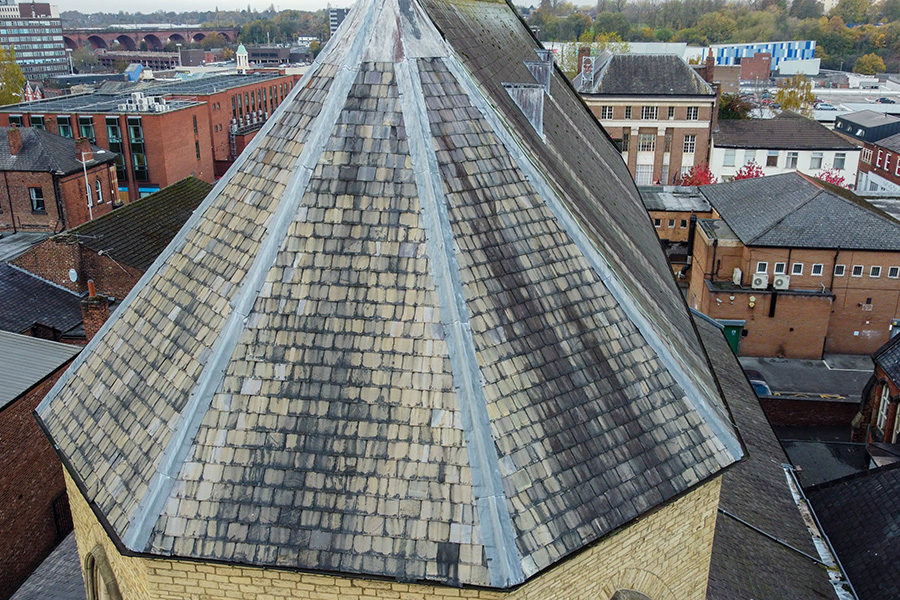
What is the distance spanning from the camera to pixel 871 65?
137m

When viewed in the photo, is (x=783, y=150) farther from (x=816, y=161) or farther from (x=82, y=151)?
(x=82, y=151)

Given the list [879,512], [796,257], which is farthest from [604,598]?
[796,257]

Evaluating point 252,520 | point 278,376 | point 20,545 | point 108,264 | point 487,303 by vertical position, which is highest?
point 487,303

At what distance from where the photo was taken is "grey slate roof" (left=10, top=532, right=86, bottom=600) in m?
14.3

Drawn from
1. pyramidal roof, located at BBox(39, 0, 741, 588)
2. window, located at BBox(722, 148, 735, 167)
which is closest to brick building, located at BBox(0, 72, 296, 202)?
window, located at BBox(722, 148, 735, 167)

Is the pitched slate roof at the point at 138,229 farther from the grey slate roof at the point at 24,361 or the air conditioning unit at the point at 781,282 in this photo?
the air conditioning unit at the point at 781,282

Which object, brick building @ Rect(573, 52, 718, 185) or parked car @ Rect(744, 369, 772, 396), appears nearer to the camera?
parked car @ Rect(744, 369, 772, 396)

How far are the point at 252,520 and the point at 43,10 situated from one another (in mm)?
211565

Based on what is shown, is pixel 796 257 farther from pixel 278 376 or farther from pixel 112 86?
pixel 112 86

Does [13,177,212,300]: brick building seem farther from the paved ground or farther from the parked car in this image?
the paved ground

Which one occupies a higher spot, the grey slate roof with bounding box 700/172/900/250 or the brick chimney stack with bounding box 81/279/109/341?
the brick chimney stack with bounding box 81/279/109/341

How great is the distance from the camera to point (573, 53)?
3644 inches

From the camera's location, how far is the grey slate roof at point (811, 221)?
35469 millimetres

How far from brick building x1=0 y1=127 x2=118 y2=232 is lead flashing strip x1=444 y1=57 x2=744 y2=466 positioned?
129 feet
